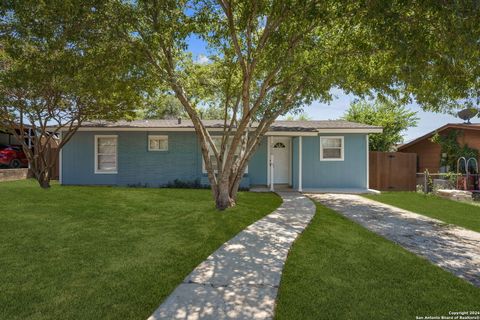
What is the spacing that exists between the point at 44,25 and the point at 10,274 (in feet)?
15.0

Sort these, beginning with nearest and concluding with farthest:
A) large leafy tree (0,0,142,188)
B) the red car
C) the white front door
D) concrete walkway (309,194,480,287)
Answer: concrete walkway (309,194,480,287) → large leafy tree (0,0,142,188) → the white front door → the red car

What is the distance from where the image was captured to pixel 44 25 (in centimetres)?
572

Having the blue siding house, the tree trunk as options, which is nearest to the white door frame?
the blue siding house

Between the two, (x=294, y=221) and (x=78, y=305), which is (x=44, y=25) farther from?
(x=294, y=221)

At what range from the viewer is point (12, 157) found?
1691cm

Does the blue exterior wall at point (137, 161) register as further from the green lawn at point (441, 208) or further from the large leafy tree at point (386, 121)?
the large leafy tree at point (386, 121)

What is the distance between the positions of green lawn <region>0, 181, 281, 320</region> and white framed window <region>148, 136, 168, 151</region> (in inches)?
178

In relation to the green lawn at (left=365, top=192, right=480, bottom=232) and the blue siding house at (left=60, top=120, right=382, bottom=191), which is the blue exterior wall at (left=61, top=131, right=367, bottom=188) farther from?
the green lawn at (left=365, top=192, right=480, bottom=232)

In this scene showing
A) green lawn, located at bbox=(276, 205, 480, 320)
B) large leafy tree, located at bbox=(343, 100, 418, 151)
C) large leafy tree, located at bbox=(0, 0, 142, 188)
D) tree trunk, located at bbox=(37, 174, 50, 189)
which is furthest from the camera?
large leafy tree, located at bbox=(343, 100, 418, 151)

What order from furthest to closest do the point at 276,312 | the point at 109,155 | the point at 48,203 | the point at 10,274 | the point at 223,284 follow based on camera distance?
the point at 109,155, the point at 48,203, the point at 10,274, the point at 223,284, the point at 276,312

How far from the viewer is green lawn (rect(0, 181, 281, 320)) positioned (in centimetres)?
304

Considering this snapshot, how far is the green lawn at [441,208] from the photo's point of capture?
23.2ft

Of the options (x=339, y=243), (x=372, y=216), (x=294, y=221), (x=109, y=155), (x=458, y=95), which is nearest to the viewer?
(x=339, y=243)

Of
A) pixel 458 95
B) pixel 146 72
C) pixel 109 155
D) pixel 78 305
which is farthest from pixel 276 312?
pixel 109 155
